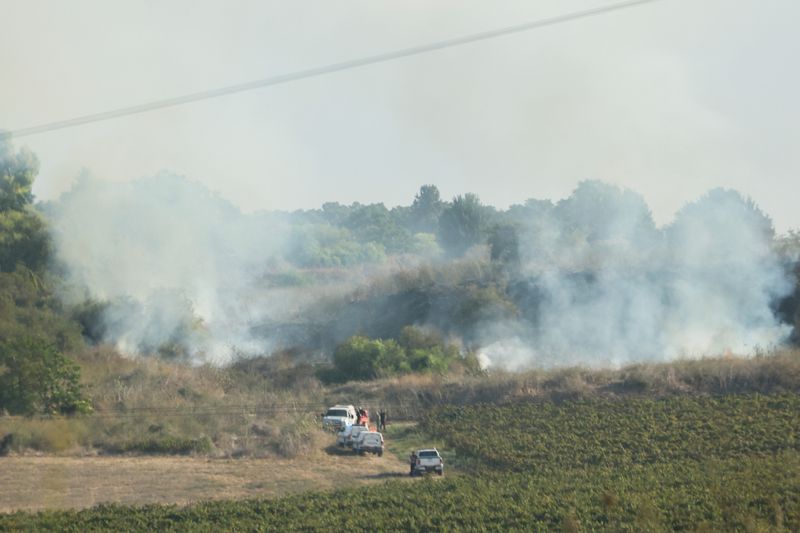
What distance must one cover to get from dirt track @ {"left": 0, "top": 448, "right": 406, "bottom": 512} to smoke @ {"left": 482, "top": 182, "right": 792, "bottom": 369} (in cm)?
2471

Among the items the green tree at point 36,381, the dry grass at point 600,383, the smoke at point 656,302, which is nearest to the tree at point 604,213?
the smoke at point 656,302

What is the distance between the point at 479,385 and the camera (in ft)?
182

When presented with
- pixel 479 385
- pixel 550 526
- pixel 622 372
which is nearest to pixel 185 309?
pixel 479 385

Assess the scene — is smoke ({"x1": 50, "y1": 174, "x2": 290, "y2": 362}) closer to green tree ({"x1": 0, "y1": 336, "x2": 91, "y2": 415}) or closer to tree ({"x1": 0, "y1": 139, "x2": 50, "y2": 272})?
tree ({"x1": 0, "y1": 139, "x2": 50, "y2": 272})

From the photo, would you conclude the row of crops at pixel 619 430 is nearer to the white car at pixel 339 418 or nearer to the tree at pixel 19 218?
the white car at pixel 339 418

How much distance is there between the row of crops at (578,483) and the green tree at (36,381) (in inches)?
638

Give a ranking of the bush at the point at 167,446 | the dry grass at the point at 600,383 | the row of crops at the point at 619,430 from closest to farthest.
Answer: the row of crops at the point at 619,430
the bush at the point at 167,446
the dry grass at the point at 600,383

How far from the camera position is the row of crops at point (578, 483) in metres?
31.4

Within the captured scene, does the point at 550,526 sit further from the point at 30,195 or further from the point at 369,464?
the point at 30,195

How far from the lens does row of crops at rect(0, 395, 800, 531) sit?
3144cm

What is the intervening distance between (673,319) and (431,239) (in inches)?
2894

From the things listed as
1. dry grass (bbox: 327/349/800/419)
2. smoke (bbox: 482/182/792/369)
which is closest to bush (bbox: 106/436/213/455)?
dry grass (bbox: 327/349/800/419)

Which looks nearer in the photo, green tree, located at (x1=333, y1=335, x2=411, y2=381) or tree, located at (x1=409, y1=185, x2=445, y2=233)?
green tree, located at (x1=333, y1=335, x2=411, y2=381)

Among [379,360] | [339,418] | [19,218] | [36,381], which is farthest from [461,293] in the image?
[36,381]
